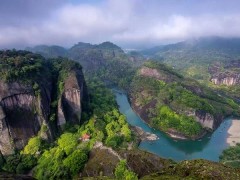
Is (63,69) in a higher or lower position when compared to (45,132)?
higher

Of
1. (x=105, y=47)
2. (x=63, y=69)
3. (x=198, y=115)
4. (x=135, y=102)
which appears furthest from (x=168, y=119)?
(x=105, y=47)

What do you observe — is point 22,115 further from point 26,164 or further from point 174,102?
point 174,102

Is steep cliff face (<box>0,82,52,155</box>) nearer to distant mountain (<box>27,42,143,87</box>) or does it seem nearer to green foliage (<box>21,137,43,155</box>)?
green foliage (<box>21,137,43,155</box>)

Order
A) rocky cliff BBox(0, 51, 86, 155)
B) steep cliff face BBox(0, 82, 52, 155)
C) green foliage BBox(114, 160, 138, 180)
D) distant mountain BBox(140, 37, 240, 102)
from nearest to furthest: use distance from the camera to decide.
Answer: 1. green foliage BBox(114, 160, 138, 180)
2. steep cliff face BBox(0, 82, 52, 155)
3. rocky cliff BBox(0, 51, 86, 155)
4. distant mountain BBox(140, 37, 240, 102)

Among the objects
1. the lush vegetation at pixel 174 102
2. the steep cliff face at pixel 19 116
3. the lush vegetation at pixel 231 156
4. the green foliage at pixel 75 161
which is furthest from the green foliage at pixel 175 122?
the green foliage at pixel 75 161

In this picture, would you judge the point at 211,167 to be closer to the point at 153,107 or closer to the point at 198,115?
the point at 198,115

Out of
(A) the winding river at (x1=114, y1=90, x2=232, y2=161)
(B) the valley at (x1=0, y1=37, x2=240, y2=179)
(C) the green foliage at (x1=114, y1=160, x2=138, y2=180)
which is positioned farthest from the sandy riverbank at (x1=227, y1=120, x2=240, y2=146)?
(C) the green foliage at (x1=114, y1=160, x2=138, y2=180)

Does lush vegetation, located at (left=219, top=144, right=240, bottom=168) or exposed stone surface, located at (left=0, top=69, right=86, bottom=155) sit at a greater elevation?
exposed stone surface, located at (left=0, top=69, right=86, bottom=155)
